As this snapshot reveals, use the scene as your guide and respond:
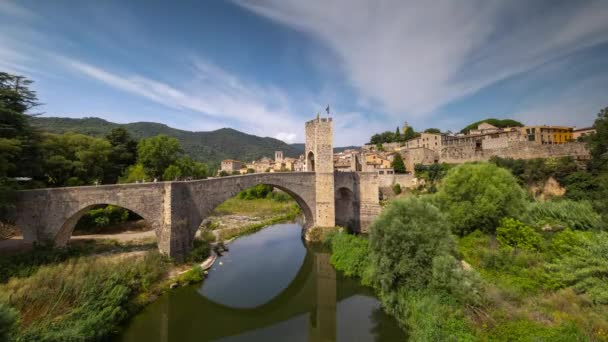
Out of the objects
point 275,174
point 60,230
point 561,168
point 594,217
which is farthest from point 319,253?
point 561,168

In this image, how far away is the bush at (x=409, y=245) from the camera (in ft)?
28.9

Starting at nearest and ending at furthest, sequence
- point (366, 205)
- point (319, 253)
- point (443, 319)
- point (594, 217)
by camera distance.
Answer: point (443, 319) → point (594, 217) → point (319, 253) → point (366, 205)

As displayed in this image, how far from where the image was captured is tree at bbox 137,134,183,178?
22984 mm

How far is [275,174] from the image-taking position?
17531 mm

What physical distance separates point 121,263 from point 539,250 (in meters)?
16.4

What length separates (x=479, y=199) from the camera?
12.7 metres

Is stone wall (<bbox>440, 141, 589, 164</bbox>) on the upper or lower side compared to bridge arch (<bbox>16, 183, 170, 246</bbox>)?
upper

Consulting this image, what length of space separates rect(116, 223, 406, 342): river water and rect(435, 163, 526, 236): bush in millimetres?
5954

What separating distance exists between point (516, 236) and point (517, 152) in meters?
18.6

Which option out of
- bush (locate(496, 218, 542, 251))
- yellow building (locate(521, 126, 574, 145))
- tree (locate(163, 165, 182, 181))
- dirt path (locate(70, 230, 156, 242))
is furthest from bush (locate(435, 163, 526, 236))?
yellow building (locate(521, 126, 574, 145))

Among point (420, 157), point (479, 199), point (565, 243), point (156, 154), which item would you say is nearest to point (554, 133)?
point (420, 157)

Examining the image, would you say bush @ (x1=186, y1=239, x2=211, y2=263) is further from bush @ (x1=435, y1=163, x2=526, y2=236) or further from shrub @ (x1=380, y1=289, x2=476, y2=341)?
bush @ (x1=435, y1=163, x2=526, y2=236)

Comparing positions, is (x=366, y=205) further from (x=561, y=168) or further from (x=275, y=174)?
(x=561, y=168)

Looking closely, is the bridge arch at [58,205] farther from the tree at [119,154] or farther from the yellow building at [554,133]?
the yellow building at [554,133]
